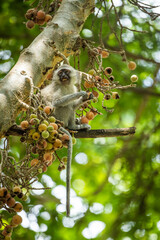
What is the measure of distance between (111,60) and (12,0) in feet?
5.80

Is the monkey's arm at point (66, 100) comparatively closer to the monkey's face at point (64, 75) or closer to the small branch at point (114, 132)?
the monkey's face at point (64, 75)

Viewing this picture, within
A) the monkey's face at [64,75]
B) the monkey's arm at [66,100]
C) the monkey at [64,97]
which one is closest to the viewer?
the monkey's arm at [66,100]

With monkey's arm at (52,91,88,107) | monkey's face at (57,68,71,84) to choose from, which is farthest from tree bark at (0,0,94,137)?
monkey's face at (57,68,71,84)

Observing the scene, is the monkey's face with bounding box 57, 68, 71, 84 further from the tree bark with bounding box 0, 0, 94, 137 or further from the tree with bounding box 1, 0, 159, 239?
the tree bark with bounding box 0, 0, 94, 137

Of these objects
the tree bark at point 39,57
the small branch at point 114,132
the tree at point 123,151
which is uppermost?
the tree bark at point 39,57

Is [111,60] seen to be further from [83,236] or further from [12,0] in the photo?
[83,236]

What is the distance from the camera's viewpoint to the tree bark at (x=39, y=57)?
8.29 feet

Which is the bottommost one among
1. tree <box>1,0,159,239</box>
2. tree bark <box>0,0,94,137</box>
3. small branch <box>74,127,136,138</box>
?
tree <box>1,0,159,239</box>

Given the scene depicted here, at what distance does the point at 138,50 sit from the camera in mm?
6172

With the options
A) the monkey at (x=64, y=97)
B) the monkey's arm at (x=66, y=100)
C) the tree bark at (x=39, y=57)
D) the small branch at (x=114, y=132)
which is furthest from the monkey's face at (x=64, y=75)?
the small branch at (x=114, y=132)

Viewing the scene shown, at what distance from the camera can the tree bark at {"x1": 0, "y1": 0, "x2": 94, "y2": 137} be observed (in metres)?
2.53

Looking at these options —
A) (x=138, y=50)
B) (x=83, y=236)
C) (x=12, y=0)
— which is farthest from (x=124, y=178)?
(x=12, y=0)

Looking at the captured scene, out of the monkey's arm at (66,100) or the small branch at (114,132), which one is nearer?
the small branch at (114,132)

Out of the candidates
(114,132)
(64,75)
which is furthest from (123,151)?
(114,132)
